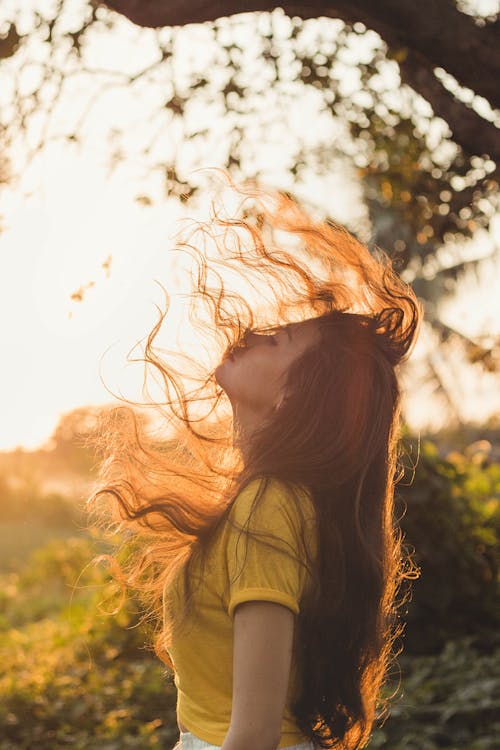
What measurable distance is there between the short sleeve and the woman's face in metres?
0.28

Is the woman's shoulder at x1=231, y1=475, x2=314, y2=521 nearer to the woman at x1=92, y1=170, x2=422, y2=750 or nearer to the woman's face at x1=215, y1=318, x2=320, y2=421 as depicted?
the woman at x1=92, y1=170, x2=422, y2=750

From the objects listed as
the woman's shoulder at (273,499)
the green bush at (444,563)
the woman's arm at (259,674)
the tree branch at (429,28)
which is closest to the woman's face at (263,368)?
the woman's shoulder at (273,499)

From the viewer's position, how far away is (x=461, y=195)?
4.76 m

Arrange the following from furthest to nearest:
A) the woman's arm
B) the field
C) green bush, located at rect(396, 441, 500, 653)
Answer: green bush, located at rect(396, 441, 500, 653) < the field < the woman's arm

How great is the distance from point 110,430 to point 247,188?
0.80 meters

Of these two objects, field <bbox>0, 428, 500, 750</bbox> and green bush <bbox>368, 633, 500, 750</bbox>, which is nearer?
green bush <bbox>368, 633, 500, 750</bbox>

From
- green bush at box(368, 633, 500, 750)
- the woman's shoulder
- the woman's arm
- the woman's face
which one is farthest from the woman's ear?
green bush at box(368, 633, 500, 750)

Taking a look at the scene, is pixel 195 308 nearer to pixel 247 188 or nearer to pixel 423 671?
pixel 247 188

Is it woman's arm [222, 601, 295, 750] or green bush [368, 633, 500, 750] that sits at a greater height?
woman's arm [222, 601, 295, 750]

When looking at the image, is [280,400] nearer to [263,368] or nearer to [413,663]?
[263,368]

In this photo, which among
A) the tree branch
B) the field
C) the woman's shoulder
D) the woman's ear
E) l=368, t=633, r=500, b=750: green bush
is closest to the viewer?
the woman's shoulder

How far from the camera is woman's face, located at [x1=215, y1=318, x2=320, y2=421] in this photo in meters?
1.90

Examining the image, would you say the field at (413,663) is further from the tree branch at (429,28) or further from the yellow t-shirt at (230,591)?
the yellow t-shirt at (230,591)

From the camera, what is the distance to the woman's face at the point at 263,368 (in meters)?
1.90
